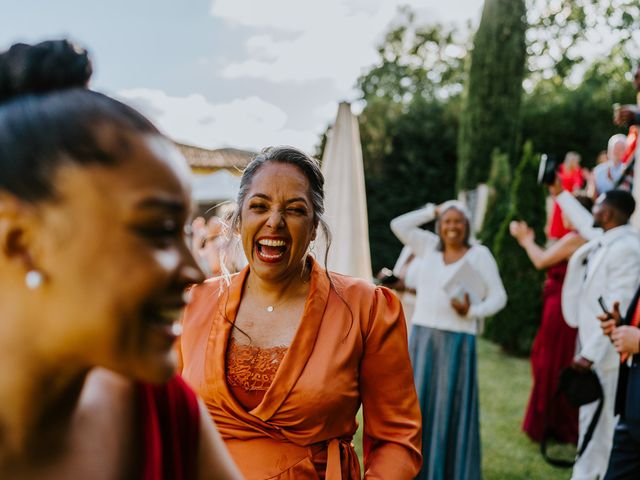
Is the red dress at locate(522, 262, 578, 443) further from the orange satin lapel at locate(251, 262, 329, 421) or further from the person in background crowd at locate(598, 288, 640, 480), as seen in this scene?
the orange satin lapel at locate(251, 262, 329, 421)

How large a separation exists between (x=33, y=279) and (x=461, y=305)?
4367 millimetres

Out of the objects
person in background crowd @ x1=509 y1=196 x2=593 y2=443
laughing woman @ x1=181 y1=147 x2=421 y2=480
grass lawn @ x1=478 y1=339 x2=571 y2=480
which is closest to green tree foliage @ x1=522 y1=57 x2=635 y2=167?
grass lawn @ x1=478 y1=339 x2=571 y2=480

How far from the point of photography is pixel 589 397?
4.07 metres

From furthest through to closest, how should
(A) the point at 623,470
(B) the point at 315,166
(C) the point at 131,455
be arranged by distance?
(A) the point at 623,470
(B) the point at 315,166
(C) the point at 131,455

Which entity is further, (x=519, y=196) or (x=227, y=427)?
(x=519, y=196)

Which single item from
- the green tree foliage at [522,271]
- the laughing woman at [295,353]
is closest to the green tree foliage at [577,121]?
the green tree foliage at [522,271]

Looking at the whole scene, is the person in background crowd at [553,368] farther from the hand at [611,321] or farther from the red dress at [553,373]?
the hand at [611,321]

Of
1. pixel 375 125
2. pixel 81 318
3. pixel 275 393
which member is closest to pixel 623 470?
pixel 275 393

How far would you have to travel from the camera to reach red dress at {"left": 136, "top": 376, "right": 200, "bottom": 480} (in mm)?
940

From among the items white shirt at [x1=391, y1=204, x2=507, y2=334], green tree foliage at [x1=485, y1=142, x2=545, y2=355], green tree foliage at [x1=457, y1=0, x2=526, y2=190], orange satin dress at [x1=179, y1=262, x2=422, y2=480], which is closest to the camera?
orange satin dress at [x1=179, y1=262, x2=422, y2=480]

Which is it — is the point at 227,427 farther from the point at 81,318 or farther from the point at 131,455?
the point at 81,318

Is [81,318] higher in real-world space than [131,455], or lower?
higher

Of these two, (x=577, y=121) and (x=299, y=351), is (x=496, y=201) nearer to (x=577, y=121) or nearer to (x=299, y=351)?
(x=577, y=121)

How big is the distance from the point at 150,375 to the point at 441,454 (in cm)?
446
